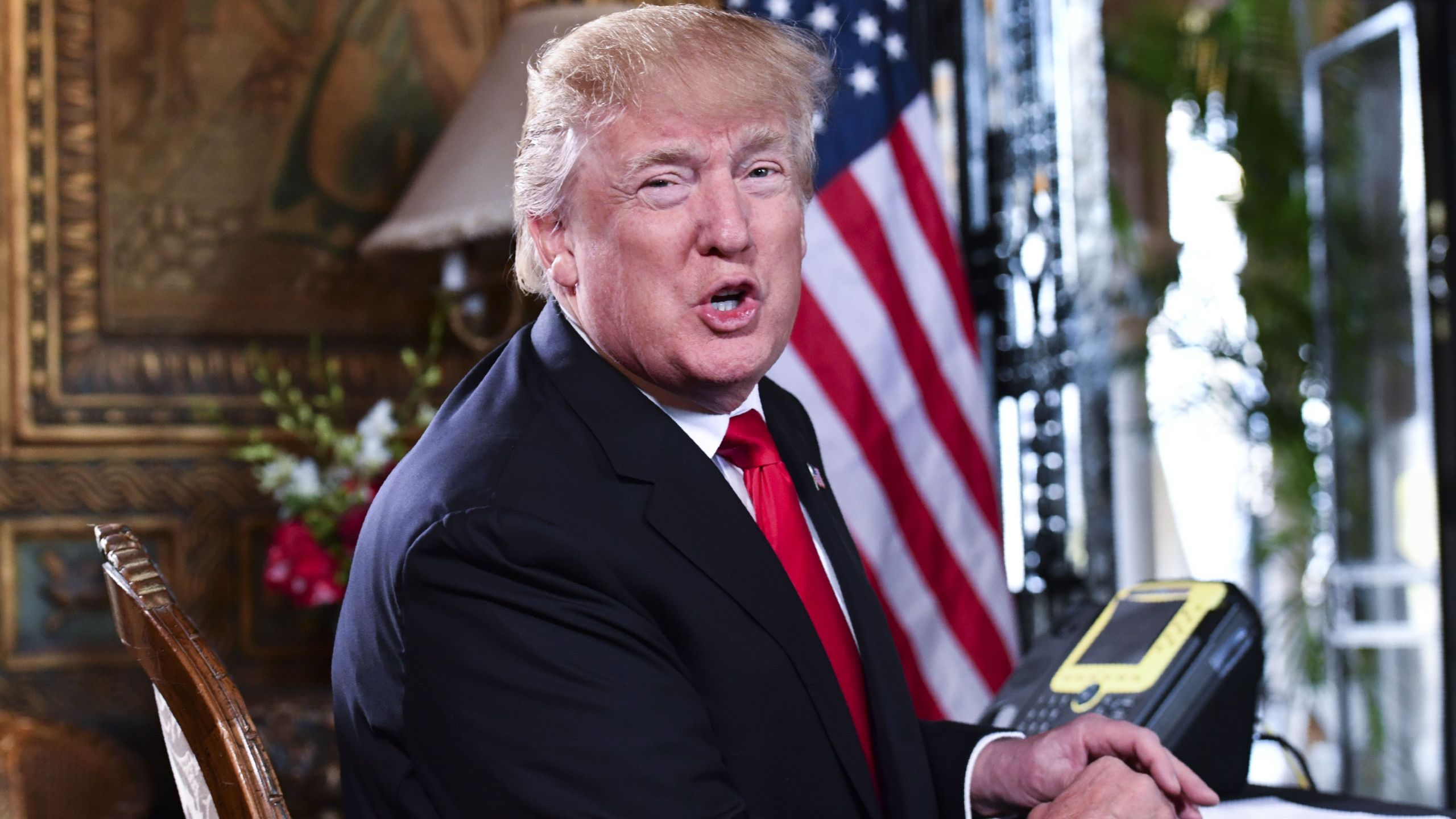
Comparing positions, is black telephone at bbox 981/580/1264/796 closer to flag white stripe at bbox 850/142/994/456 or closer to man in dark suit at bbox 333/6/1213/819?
man in dark suit at bbox 333/6/1213/819

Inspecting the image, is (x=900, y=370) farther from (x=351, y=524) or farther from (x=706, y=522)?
(x=706, y=522)

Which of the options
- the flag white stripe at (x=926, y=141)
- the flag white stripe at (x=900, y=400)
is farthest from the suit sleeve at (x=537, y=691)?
the flag white stripe at (x=926, y=141)

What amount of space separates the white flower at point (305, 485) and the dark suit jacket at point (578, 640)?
1384mm

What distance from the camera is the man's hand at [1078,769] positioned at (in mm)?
1181

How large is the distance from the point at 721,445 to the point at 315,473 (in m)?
1.50

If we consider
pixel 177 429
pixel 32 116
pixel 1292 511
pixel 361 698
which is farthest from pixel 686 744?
pixel 1292 511

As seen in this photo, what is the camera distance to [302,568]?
2484 millimetres

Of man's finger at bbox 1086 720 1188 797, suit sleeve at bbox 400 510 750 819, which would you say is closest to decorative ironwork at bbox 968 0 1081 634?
man's finger at bbox 1086 720 1188 797

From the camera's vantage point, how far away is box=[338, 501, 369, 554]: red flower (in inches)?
94.9

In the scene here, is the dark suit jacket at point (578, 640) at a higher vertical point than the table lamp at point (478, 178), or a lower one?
lower

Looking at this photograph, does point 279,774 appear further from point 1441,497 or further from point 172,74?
point 1441,497

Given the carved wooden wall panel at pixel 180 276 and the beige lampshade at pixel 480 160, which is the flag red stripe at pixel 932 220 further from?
the carved wooden wall panel at pixel 180 276

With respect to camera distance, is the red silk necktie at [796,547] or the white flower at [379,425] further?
the white flower at [379,425]

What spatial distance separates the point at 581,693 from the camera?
3.18 feet
